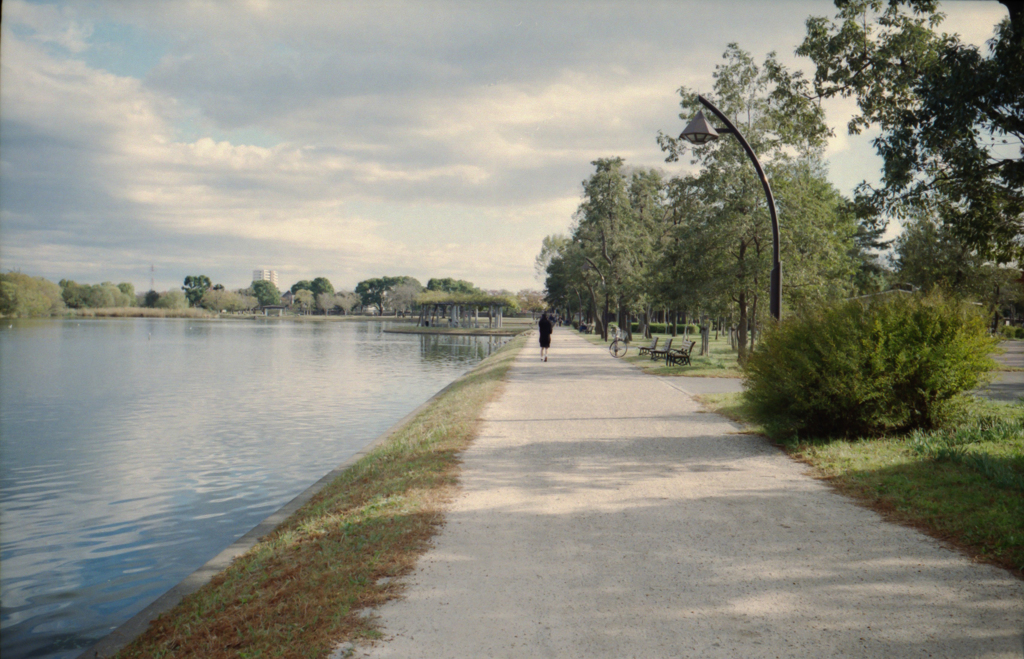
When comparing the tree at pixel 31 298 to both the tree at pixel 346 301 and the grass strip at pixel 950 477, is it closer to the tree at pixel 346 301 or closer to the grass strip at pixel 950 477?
the tree at pixel 346 301

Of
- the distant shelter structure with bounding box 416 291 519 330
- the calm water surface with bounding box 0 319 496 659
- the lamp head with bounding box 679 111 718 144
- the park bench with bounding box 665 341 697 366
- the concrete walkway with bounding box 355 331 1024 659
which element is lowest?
the calm water surface with bounding box 0 319 496 659

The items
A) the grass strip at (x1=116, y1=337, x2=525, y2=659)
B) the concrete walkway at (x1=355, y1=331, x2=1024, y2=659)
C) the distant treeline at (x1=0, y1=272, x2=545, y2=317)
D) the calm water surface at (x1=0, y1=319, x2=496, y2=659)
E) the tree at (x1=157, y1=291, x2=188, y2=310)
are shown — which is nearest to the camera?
the concrete walkway at (x1=355, y1=331, x2=1024, y2=659)

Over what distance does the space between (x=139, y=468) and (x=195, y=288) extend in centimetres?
20309

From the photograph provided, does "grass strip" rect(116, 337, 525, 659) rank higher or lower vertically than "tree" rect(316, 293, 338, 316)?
lower

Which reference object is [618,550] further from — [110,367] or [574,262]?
[574,262]

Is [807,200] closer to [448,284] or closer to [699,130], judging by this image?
[699,130]

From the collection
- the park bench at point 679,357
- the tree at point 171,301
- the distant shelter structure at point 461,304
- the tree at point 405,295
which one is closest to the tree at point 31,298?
the tree at point 171,301

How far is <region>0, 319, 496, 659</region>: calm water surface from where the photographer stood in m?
6.08

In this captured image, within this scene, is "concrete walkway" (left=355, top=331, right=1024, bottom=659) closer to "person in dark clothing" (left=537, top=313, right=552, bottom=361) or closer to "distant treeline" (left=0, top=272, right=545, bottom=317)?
"person in dark clothing" (left=537, top=313, right=552, bottom=361)

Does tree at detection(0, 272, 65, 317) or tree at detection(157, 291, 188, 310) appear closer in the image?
tree at detection(0, 272, 65, 317)

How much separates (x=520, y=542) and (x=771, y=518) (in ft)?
7.41

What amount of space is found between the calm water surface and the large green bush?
7.03m

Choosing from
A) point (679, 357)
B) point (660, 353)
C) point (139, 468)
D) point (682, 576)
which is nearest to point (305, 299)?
point (660, 353)

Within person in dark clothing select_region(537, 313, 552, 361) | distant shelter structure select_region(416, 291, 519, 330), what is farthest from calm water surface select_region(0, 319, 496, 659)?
distant shelter structure select_region(416, 291, 519, 330)
